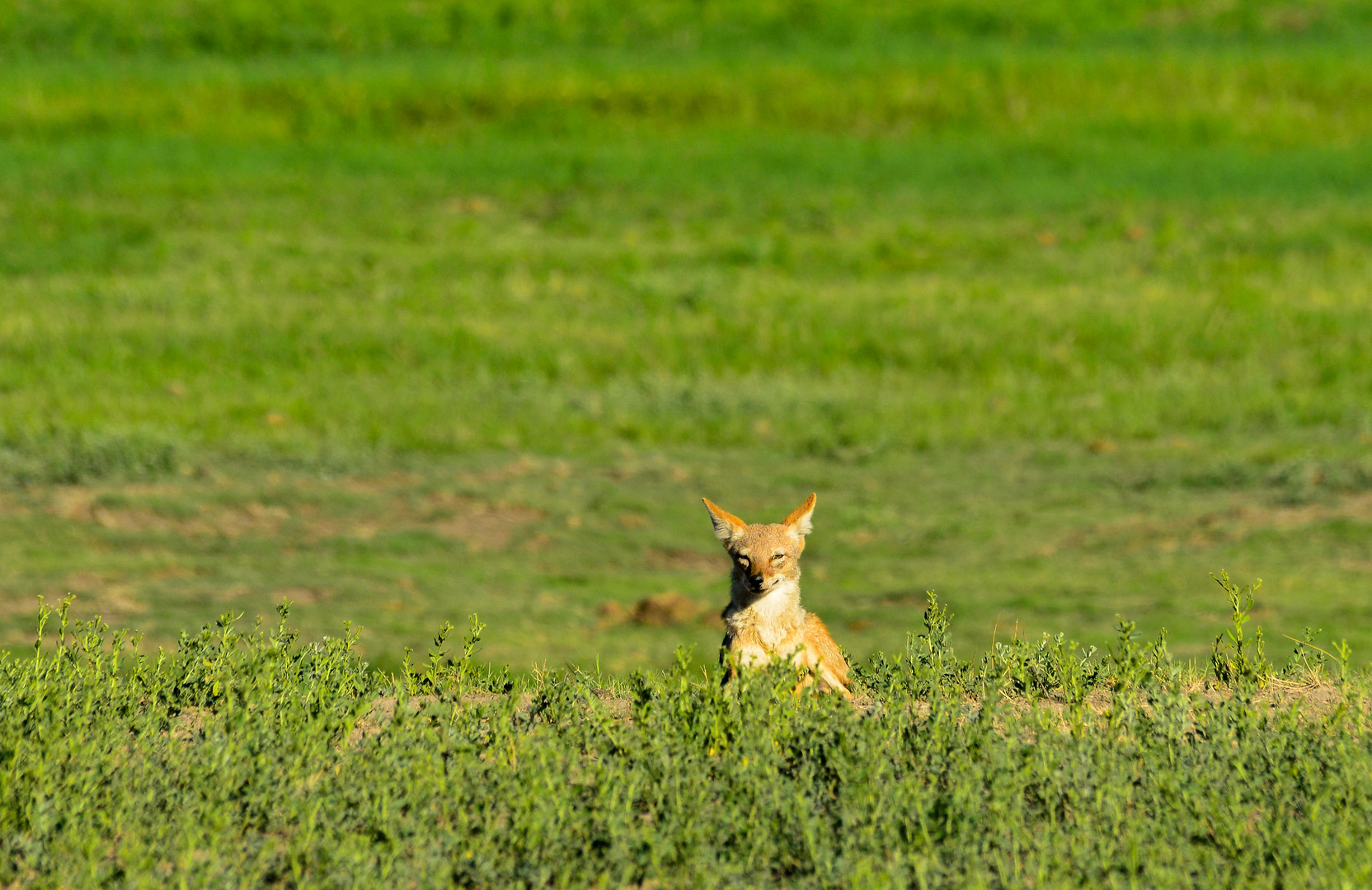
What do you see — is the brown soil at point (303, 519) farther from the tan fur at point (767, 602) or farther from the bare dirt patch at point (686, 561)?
the tan fur at point (767, 602)

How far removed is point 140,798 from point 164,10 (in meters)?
30.8

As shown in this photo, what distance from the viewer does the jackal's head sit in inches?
222

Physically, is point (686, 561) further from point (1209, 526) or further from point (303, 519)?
point (1209, 526)

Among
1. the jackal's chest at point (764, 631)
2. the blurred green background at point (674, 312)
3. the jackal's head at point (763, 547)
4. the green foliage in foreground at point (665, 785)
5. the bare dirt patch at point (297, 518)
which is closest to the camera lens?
the green foliage in foreground at point (665, 785)

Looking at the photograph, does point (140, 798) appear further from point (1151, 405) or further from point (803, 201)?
point (803, 201)

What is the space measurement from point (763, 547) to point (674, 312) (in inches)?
484

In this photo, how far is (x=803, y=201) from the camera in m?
23.1

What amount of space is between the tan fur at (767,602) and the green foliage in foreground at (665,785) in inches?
11.5

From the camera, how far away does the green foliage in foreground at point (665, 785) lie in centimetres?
445

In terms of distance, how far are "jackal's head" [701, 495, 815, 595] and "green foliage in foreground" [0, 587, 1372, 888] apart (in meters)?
0.43

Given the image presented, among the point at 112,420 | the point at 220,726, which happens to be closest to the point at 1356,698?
the point at 220,726

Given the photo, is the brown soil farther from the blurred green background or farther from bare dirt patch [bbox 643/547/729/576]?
bare dirt patch [bbox 643/547/729/576]

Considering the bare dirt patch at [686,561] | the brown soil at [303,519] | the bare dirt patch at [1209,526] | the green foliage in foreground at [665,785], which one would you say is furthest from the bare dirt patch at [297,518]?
the green foliage in foreground at [665,785]

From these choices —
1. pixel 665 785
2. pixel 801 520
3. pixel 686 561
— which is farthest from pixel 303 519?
pixel 665 785
